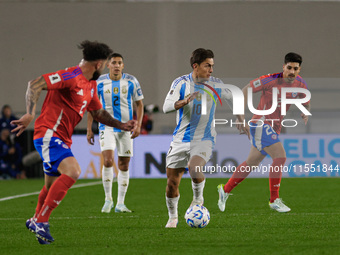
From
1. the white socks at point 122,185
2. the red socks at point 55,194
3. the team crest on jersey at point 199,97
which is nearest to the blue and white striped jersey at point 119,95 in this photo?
the white socks at point 122,185

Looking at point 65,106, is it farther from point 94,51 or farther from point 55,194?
point 55,194

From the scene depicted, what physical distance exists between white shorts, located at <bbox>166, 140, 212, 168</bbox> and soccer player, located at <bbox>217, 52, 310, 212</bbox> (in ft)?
5.79

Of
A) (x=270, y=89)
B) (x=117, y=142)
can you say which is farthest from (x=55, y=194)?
(x=270, y=89)

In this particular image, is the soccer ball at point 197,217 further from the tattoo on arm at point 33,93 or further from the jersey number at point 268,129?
the jersey number at point 268,129

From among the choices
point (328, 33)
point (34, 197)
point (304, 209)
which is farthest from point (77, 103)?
point (328, 33)

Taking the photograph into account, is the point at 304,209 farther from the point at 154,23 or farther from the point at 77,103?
the point at 154,23

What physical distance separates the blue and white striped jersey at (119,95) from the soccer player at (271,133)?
159 cm

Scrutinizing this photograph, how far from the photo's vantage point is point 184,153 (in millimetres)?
6449

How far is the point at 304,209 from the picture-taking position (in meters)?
8.47

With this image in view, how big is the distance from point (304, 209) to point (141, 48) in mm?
15774

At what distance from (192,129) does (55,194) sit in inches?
69.2

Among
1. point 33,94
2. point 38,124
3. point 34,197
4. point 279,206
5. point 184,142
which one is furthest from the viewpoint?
point 34,197

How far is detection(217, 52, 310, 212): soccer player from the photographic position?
27.1 ft

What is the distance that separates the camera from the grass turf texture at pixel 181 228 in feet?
16.9
